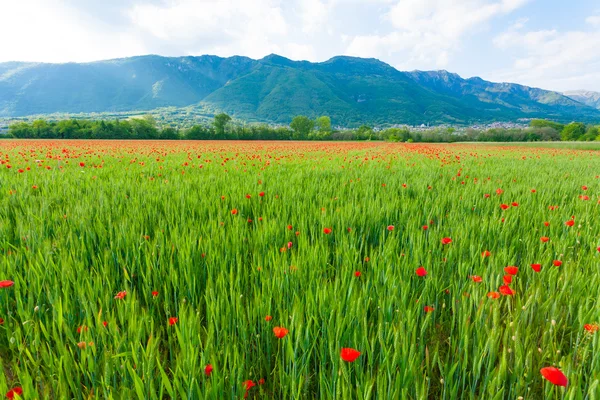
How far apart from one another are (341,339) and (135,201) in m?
3.08

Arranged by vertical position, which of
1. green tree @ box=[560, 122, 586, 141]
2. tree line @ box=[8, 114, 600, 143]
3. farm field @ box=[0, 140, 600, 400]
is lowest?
farm field @ box=[0, 140, 600, 400]

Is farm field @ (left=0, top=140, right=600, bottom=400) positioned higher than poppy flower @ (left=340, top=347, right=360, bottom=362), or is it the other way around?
poppy flower @ (left=340, top=347, right=360, bottom=362)

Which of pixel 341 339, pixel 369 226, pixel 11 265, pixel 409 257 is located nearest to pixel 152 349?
pixel 341 339

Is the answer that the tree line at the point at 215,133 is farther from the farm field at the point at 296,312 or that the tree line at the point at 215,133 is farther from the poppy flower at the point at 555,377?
the poppy flower at the point at 555,377

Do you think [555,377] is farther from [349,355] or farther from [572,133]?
[572,133]

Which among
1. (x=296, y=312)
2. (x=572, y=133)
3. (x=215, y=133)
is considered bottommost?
(x=296, y=312)

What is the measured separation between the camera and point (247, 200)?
377cm

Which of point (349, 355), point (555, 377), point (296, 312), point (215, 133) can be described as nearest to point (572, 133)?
point (215, 133)

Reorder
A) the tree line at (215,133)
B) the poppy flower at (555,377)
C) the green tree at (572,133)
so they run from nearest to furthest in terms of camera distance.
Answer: the poppy flower at (555,377) → the tree line at (215,133) → the green tree at (572,133)

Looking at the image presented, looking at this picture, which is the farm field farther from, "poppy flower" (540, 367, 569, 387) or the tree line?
the tree line

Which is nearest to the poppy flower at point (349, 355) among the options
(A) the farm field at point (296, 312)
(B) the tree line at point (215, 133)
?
(A) the farm field at point (296, 312)

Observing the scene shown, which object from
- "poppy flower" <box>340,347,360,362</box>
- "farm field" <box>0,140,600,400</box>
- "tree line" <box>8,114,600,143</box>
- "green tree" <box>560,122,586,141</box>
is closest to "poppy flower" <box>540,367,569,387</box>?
"farm field" <box>0,140,600,400</box>

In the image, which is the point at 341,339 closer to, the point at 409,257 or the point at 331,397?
the point at 331,397

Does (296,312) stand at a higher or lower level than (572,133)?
lower
